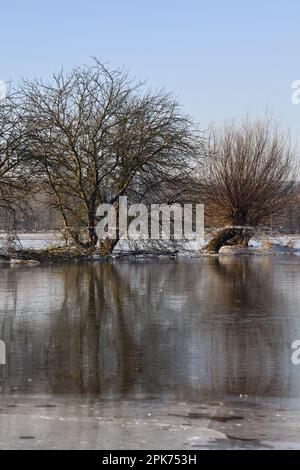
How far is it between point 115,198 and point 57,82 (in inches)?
206

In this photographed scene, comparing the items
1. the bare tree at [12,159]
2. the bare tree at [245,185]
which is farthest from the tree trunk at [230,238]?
the bare tree at [12,159]

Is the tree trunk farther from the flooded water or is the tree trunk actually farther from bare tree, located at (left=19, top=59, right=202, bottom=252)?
the flooded water

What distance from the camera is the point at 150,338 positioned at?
10.4 metres

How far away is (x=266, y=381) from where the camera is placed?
7.90 m

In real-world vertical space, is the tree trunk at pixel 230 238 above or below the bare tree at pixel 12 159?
below

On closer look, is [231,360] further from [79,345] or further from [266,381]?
[79,345]

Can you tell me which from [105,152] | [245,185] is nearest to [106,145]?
[105,152]

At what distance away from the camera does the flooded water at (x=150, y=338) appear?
25.3 ft

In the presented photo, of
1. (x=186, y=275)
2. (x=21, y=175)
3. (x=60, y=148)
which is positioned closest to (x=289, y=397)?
(x=186, y=275)

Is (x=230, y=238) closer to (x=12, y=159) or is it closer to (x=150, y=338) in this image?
(x=12, y=159)

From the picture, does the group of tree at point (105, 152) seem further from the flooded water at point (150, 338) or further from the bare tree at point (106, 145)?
the flooded water at point (150, 338)

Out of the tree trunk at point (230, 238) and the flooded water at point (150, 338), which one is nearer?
the flooded water at point (150, 338)

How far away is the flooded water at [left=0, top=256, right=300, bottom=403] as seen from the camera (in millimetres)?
7711

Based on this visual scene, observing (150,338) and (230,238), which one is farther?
(230,238)
